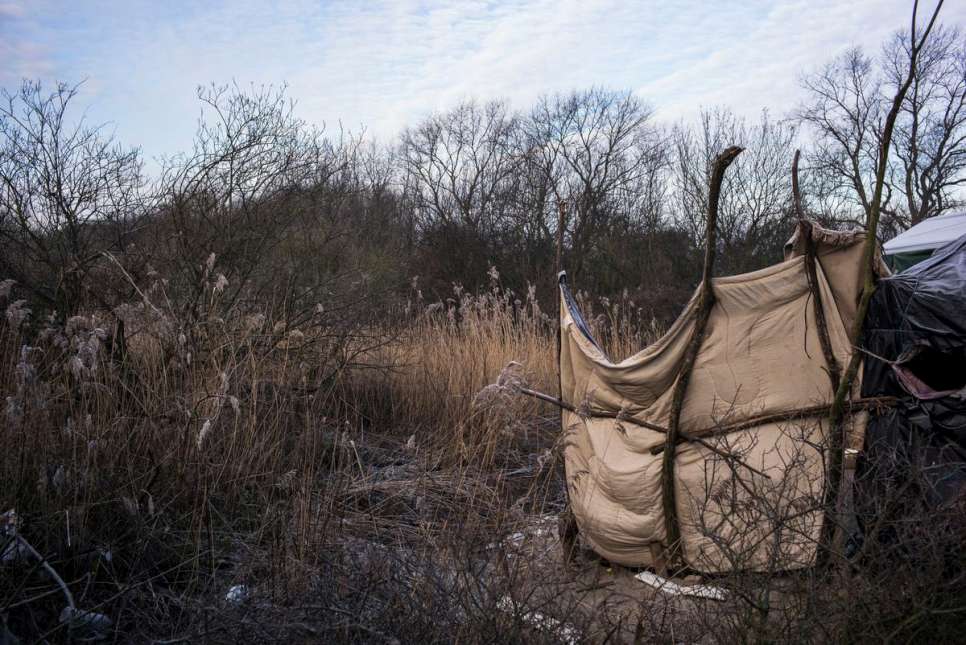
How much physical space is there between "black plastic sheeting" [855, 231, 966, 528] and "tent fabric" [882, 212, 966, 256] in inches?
376

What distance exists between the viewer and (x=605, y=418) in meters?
4.49

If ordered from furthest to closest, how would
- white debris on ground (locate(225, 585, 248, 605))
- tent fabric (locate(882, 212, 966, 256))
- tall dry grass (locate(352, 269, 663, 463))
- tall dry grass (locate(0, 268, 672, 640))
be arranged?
tent fabric (locate(882, 212, 966, 256)), tall dry grass (locate(352, 269, 663, 463)), tall dry grass (locate(0, 268, 672, 640)), white debris on ground (locate(225, 585, 248, 605))

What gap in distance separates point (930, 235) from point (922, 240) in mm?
253

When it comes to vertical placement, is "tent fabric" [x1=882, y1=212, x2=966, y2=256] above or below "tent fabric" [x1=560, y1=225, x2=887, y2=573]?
above

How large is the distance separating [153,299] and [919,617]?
5.60 metres

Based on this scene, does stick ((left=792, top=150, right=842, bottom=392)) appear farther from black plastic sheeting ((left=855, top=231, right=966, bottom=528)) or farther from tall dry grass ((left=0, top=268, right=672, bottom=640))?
tall dry grass ((left=0, top=268, right=672, bottom=640))

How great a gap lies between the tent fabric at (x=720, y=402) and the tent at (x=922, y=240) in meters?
9.69

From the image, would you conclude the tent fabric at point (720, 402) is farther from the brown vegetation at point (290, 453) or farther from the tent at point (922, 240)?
the tent at point (922, 240)

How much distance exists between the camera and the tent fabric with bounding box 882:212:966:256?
1245 centimetres

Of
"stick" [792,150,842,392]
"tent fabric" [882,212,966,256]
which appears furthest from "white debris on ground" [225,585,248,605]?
"tent fabric" [882,212,966,256]

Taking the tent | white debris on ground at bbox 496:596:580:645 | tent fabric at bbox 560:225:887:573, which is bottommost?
white debris on ground at bbox 496:596:580:645

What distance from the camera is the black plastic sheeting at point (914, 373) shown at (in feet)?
11.2

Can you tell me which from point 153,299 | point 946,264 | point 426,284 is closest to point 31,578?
point 153,299

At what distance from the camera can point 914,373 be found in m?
3.80
